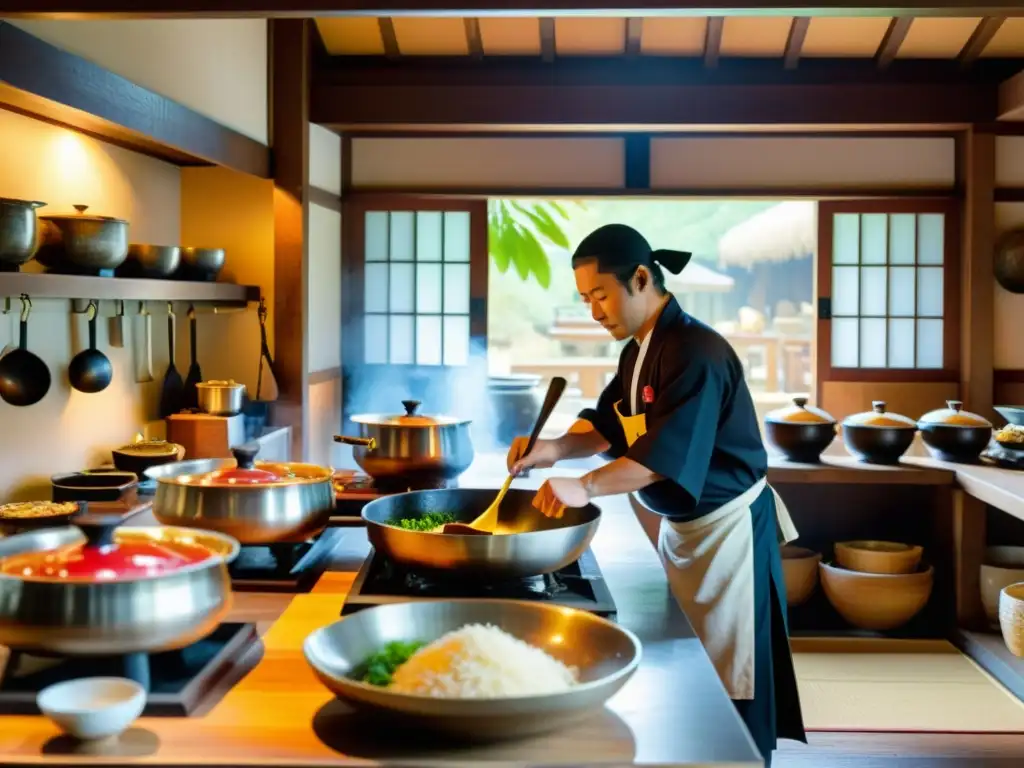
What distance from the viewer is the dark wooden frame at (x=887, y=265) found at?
254 inches

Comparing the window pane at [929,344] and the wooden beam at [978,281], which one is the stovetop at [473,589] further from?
the window pane at [929,344]

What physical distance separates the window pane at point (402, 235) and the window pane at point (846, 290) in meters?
2.64

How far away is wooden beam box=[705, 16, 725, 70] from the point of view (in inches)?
227

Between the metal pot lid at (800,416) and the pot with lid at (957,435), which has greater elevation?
the metal pot lid at (800,416)

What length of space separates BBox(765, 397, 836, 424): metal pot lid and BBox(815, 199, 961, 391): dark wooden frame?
160 cm

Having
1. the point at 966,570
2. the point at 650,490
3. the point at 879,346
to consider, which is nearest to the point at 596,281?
the point at 650,490

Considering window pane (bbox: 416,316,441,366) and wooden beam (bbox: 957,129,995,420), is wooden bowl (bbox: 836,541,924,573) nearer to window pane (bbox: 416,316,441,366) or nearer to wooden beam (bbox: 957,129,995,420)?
wooden beam (bbox: 957,129,995,420)

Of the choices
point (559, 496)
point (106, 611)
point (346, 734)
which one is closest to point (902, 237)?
point (559, 496)

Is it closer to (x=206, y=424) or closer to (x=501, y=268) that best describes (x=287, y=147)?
(x=206, y=424)

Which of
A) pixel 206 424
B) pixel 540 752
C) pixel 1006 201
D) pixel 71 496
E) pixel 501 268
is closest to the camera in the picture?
pixel 540 752

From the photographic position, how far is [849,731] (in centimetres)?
388

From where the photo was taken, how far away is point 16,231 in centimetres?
322

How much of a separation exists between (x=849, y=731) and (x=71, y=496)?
9.39 feet

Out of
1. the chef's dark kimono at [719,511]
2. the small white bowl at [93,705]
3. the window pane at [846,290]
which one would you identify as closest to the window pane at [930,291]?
the window pane at [846,290]
